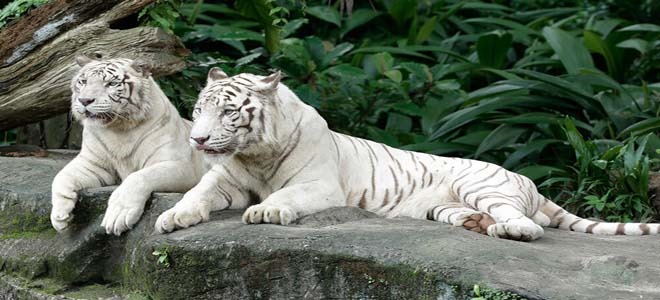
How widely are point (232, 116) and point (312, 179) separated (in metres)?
0.50

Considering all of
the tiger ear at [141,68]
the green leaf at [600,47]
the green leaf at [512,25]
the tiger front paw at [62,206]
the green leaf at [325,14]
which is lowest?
the green leaf at [325,14]

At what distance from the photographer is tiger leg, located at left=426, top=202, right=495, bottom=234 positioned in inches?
169

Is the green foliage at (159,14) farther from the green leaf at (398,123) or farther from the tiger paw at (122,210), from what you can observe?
the green leaf at (398,123)

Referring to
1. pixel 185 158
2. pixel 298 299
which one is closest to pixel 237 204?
pixel 185 158

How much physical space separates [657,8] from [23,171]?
734 centimetres

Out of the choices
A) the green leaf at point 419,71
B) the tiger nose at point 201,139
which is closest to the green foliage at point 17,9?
the tiger nose at point 201,139

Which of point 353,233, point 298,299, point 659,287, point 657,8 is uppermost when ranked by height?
A: point 659,287

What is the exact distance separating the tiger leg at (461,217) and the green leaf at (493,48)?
4.07 m

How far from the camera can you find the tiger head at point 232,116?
173 inches

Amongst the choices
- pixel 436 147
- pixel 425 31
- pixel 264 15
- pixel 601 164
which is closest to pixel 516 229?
pixel 601 164

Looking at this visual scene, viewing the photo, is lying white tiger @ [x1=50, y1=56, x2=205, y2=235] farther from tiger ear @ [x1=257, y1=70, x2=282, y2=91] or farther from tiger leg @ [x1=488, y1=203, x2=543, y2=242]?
tiger leg @ [x1=488, y1=203, x2=543, y2=242]

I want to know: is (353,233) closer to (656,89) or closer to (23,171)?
(23,171)

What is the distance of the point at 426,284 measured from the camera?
3.60 metres

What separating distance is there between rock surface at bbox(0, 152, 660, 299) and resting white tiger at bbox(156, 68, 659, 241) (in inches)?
4.6
